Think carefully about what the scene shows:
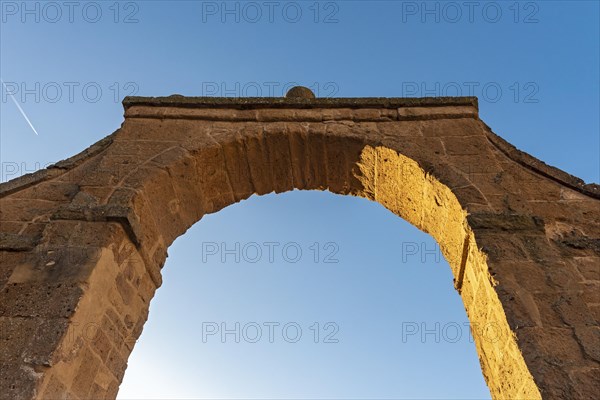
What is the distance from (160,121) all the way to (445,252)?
3024mm

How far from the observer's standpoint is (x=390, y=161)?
13.6ft

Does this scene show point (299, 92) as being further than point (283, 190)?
Yes

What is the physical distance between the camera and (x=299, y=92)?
513 cm

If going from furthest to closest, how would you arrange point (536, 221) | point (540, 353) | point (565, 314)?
1. point (536, 221)
2. point (565, 314)
3. point (540, 353)

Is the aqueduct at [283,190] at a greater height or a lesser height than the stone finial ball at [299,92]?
lesser

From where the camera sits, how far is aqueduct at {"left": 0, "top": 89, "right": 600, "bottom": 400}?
8.70 ft

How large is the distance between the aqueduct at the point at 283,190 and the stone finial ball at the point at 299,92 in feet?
0.06

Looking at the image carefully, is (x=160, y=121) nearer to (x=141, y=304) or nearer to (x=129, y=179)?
(x=129, y=179)

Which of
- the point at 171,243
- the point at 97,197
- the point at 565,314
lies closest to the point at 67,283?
the point at 97,197

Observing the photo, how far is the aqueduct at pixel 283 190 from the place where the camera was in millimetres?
2652

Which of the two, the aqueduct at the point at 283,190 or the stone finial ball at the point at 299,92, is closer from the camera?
the aqueduct at the point at 283,190

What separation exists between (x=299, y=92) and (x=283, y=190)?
121 centimetres

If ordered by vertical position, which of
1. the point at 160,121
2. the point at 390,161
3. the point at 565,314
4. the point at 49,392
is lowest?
the point at 49,392

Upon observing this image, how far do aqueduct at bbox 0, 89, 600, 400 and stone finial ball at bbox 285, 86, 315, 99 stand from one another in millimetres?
19
